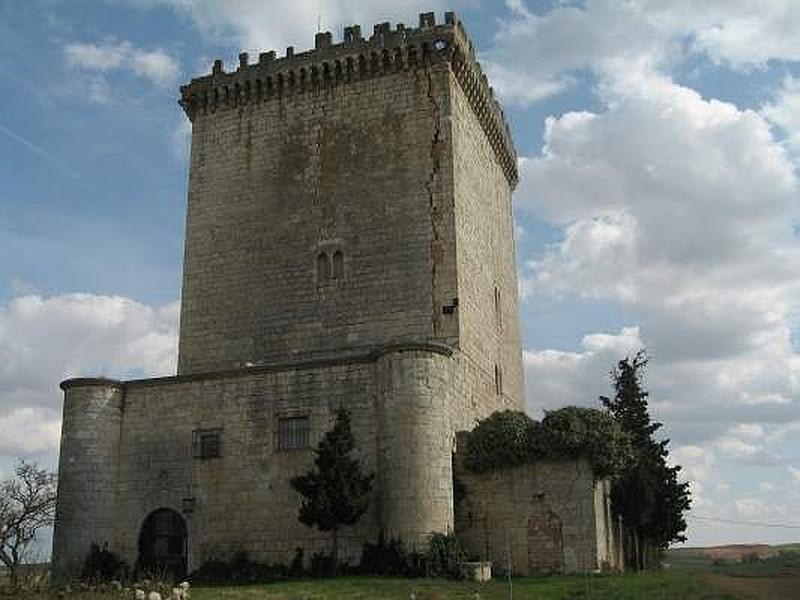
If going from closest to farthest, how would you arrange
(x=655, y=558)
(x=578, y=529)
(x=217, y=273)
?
(x=578, y=529) → (x=217, y=273) → (x=655, y=558)

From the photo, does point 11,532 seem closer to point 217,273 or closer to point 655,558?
point 217,273

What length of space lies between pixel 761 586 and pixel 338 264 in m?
15.0

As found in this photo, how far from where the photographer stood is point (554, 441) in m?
22.5

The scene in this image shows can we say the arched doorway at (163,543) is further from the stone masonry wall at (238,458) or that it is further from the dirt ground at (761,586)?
the dirt ground at (761,586)

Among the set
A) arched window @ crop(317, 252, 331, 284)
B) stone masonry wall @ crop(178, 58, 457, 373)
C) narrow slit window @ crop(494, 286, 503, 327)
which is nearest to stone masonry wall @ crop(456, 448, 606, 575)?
stone masonry wall @ crop(178, 58, 457, 373)

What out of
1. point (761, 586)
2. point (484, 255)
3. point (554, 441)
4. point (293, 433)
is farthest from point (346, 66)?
point (761, 586)

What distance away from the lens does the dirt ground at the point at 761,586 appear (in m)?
16.9

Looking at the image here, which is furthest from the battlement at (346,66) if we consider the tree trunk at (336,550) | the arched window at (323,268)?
the tree trunk at (336,550)

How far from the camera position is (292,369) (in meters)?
23.7

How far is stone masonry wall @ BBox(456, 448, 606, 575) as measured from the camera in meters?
21.9

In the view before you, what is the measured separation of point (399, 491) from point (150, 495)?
739cm

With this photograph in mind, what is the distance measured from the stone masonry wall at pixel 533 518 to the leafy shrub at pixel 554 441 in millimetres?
283

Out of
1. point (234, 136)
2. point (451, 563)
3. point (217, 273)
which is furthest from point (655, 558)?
point (234, 136)

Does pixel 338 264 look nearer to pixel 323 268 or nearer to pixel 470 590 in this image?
pixel 323 268
